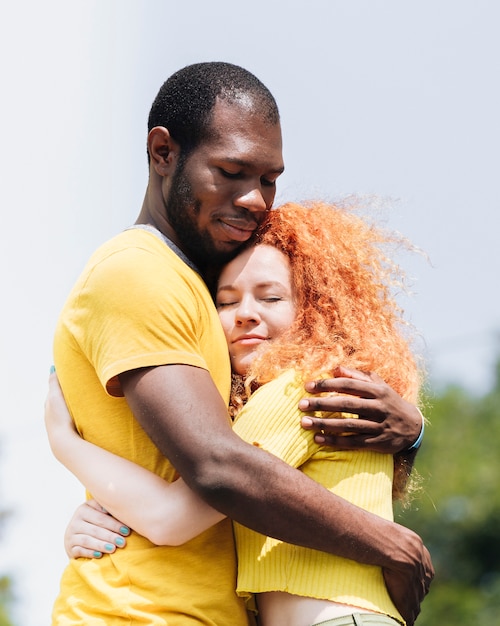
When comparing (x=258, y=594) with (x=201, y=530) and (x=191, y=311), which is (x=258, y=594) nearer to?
(x=201, y=530)

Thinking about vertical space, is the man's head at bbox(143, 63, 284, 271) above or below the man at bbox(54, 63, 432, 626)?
above

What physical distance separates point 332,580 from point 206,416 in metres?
0.65

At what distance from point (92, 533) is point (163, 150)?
4.22 feet

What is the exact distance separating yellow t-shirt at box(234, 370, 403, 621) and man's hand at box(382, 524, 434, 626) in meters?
0.04

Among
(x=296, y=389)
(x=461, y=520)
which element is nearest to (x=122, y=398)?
(x=296, y=389)

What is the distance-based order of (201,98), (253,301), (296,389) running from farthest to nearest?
(253,301)
(201,98)
(296,389)

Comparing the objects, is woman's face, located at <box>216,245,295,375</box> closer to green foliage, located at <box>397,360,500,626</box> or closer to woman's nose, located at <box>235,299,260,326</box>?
woman's nose, located at <box>235,299,260,326</box>

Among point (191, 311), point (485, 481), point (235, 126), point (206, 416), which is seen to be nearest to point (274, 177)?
point (235, 126)

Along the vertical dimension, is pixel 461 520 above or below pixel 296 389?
below

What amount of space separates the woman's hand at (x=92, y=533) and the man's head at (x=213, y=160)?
92 centimetres

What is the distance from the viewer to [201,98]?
3.72 m

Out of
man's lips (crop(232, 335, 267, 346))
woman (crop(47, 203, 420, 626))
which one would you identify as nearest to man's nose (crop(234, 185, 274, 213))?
woman (crop(47, 203, 420, 626))

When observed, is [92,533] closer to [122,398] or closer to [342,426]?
[122,398]

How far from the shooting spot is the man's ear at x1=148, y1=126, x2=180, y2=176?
3749mm
